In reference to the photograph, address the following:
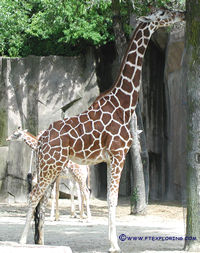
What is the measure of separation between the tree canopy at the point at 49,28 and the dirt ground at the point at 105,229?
5.15 meters

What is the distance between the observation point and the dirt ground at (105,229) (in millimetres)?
7578

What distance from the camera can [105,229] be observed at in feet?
31.4

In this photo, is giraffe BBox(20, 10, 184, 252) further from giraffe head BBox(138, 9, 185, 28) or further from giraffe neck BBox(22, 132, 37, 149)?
giraffe neck BBox(22, 132, 37, 149)

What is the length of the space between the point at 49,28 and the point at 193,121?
8.90m

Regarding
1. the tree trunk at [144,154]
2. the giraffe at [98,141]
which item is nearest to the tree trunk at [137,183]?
the tree trunk at [144,154]

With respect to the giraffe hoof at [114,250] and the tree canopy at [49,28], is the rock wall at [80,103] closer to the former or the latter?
the tree canopy at [49,28]

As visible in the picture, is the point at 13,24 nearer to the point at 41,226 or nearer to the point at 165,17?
the point at 165,17

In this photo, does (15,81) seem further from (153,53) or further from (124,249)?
(124,249)

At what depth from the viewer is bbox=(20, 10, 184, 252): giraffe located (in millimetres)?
7090

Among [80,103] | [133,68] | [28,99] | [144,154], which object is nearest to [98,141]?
[133,68]

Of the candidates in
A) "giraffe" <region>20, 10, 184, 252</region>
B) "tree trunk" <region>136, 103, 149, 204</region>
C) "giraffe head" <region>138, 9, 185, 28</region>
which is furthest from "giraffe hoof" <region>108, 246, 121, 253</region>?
"tree trunk" <region>136, 103, 149, 204</region>

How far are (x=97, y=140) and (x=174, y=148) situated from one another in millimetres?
8560

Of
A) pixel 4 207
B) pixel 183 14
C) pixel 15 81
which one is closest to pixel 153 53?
pixel 15 81

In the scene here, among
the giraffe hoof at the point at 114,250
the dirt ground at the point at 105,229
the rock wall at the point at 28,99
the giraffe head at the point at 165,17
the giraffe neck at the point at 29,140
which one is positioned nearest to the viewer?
the giraffe hoof at the point at 114,250
